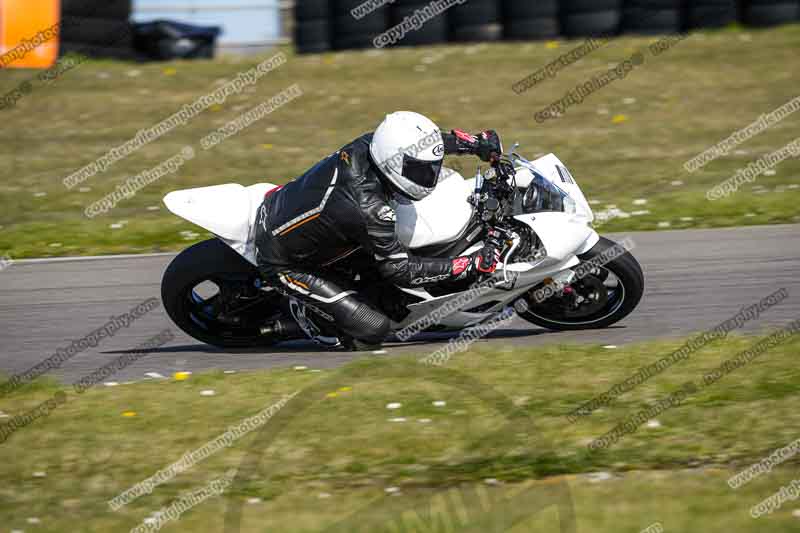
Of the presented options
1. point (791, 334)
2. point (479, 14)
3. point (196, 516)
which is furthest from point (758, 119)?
point (196, 516)

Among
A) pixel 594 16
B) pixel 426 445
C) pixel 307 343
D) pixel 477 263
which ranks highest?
pixel 477 263

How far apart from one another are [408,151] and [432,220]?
2.27 feet

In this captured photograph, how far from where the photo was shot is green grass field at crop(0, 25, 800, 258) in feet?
34.1

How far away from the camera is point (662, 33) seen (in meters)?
15.8

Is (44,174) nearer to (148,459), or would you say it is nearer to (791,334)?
(148,459)

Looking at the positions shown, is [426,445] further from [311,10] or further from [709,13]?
[311,10]

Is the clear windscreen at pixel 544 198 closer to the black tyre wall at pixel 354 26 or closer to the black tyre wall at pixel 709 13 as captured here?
the black tyre wall at pixel 709 13

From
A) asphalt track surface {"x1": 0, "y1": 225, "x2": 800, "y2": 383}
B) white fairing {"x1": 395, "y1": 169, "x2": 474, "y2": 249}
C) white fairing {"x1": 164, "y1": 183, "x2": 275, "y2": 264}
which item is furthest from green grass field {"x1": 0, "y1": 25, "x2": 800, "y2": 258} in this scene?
white fairing {"x1": 395, "y1": 169, "x2": 474, "y2": 249}

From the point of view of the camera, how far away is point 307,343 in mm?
7402

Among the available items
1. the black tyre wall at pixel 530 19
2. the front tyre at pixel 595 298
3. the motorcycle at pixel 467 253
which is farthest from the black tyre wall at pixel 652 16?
the front tyre at pixel 595 298

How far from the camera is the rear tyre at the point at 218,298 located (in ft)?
22.2

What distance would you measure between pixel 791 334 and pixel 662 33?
998 centimetres

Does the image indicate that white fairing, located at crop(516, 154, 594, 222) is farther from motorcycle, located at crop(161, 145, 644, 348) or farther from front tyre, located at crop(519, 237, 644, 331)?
front tyre, located at crop(519, 237, 644, 331)

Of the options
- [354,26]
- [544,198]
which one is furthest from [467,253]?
[354,26]
